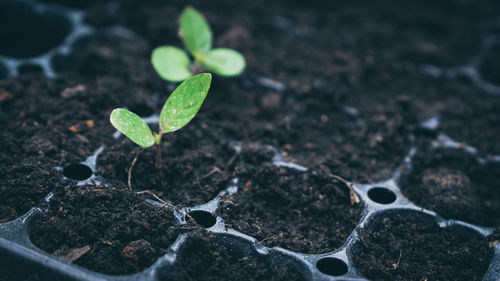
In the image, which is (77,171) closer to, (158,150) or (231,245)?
(158,150)

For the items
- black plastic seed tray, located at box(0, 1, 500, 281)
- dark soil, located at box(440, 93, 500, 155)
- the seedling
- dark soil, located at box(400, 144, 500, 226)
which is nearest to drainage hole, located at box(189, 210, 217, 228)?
black plastic seed tray, located at box(0, 1, 500, 281)

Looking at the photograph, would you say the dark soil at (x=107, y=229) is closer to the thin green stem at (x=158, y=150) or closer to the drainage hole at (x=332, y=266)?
the thin green stem at (x=158, y=150)

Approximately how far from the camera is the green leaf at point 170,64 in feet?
4.26

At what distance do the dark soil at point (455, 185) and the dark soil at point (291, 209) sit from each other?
0.19 m

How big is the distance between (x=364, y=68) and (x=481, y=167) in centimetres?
51

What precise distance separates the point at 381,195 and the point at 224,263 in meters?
0.46

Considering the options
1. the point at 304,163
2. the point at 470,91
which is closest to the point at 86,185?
the point at 304,163

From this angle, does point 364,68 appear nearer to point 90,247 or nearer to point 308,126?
point 308,126

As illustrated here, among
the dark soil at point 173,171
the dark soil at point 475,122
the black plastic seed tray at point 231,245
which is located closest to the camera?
the black plastic seed tray at point 231,245

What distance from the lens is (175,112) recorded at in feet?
3.67

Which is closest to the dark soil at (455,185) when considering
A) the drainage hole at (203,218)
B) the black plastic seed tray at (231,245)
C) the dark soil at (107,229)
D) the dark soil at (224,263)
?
the black plastic seed tray at (231,245)

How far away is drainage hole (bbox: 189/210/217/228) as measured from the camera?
111 centimetres

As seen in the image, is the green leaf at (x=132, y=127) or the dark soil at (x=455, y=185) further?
the dark soil at (x=455, y=185)

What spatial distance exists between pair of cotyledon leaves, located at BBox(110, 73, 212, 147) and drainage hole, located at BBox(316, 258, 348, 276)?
1.43ft
